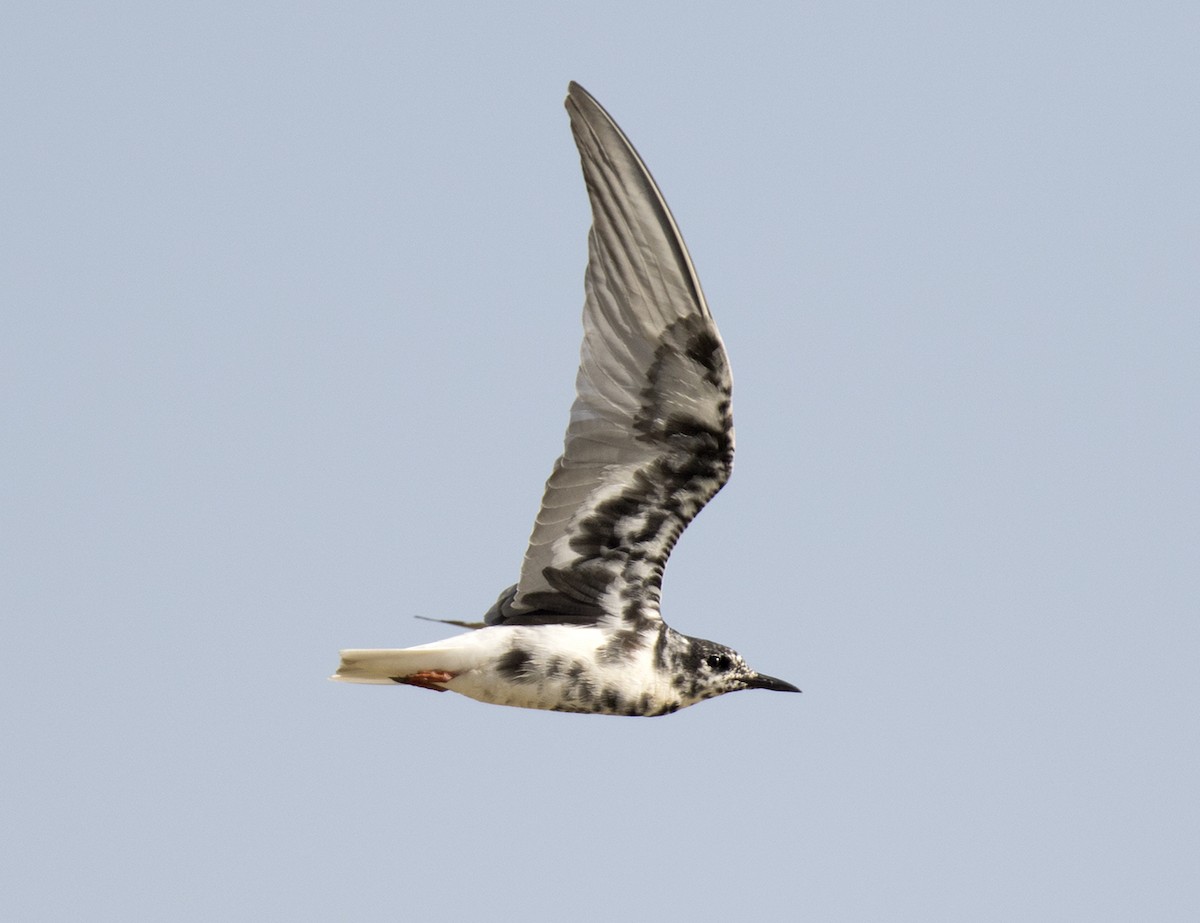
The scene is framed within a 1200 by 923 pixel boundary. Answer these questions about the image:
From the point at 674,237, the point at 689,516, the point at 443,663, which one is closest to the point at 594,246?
the point at 674,237

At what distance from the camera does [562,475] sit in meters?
13.5

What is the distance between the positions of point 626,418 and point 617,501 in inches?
28.7

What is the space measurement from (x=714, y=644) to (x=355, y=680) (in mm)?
2941

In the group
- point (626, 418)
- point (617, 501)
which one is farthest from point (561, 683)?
point (626, 418)

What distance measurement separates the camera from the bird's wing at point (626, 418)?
12.5 m

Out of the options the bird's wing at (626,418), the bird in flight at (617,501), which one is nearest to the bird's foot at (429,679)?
the bird in flight at (617,501)

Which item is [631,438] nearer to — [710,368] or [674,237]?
[710,368]

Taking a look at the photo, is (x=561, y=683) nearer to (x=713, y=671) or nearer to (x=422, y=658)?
(x=422, y=658)

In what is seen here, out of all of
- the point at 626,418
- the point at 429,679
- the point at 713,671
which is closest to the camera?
the point at 626,418

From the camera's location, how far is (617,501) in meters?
13.7

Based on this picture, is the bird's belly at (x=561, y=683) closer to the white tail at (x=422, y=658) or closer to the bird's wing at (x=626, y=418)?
the white tail at (x=422, y=658)

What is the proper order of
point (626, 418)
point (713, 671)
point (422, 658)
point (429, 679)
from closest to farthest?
point (626, 418) → point (422, 658) → point (429, 679) → point (713, 671)

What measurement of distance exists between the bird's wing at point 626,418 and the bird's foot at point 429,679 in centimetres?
76

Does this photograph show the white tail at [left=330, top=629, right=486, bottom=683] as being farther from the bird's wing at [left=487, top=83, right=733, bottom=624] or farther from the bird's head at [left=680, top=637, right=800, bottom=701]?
the bird's head at [left=680, top=637, right=800, bottom=701]
